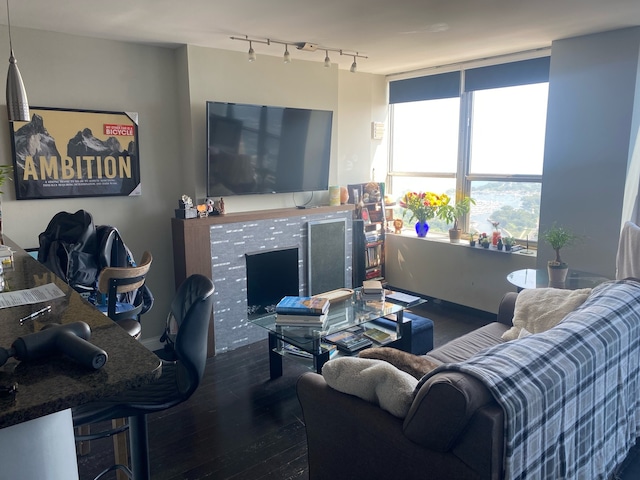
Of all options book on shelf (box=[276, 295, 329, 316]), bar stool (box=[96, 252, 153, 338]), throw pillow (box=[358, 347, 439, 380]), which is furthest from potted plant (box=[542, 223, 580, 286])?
bar stool (box=[96, 252, 153, 338])

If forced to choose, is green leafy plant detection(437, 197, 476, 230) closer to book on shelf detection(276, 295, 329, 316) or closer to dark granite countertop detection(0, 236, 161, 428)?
book on shelf detection(276, 295, 329, 316)

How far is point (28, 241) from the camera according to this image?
333 cm

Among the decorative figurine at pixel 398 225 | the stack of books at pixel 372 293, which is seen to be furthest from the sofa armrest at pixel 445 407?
the decorative figurine at pixel 398 225

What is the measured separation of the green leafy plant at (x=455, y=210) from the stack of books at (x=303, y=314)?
227 cm

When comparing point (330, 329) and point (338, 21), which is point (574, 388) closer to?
point (330, 329)

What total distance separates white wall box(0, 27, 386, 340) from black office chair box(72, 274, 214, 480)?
211 cm

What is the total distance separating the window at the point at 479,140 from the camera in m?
4.33

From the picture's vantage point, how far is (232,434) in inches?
109

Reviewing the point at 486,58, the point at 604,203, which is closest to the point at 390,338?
the point at 604,203

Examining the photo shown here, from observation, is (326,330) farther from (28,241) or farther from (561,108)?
(561,108)

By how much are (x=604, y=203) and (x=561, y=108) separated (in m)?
0.82

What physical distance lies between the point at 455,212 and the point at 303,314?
8.04 feet

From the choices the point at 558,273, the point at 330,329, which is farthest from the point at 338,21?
the point at 558,273

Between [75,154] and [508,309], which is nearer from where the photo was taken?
[508,309]
